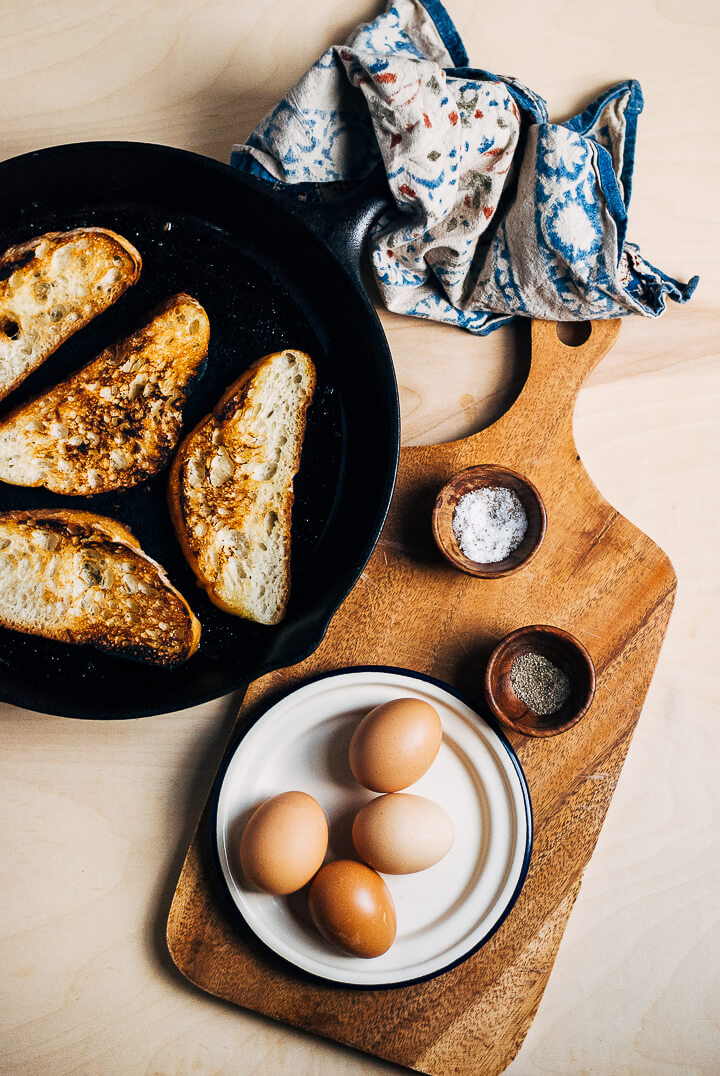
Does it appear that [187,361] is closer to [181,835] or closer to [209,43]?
Result: [209,43]

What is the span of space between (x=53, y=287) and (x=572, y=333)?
812mm

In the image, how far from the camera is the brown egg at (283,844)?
90cm

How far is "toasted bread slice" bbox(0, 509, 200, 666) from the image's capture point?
1004 mm

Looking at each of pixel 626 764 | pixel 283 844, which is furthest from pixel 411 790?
pixel 626 764

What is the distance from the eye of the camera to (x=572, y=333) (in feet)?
3.55

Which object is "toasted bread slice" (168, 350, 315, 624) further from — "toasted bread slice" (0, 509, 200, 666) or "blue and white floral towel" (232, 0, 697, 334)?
"blue and white floral towel" (232, 0, 697, 334)

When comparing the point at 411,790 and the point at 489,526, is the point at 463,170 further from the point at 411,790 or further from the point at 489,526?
the point at 411,790

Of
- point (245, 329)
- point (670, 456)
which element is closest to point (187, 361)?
point (245, 329)

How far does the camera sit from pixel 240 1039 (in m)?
1.02

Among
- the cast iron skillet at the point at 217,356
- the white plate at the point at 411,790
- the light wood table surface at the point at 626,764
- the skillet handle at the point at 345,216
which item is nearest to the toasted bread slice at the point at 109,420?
the cast iron skillet at the point at 217,356

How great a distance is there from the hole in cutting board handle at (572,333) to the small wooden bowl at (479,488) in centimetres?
26

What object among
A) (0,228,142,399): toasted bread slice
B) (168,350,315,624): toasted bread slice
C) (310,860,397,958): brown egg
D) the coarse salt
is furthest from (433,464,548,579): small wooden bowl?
(0,228,142,399): toasted bread slice

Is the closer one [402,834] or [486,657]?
[402,834]

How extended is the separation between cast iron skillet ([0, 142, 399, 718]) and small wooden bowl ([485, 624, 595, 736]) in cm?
27
